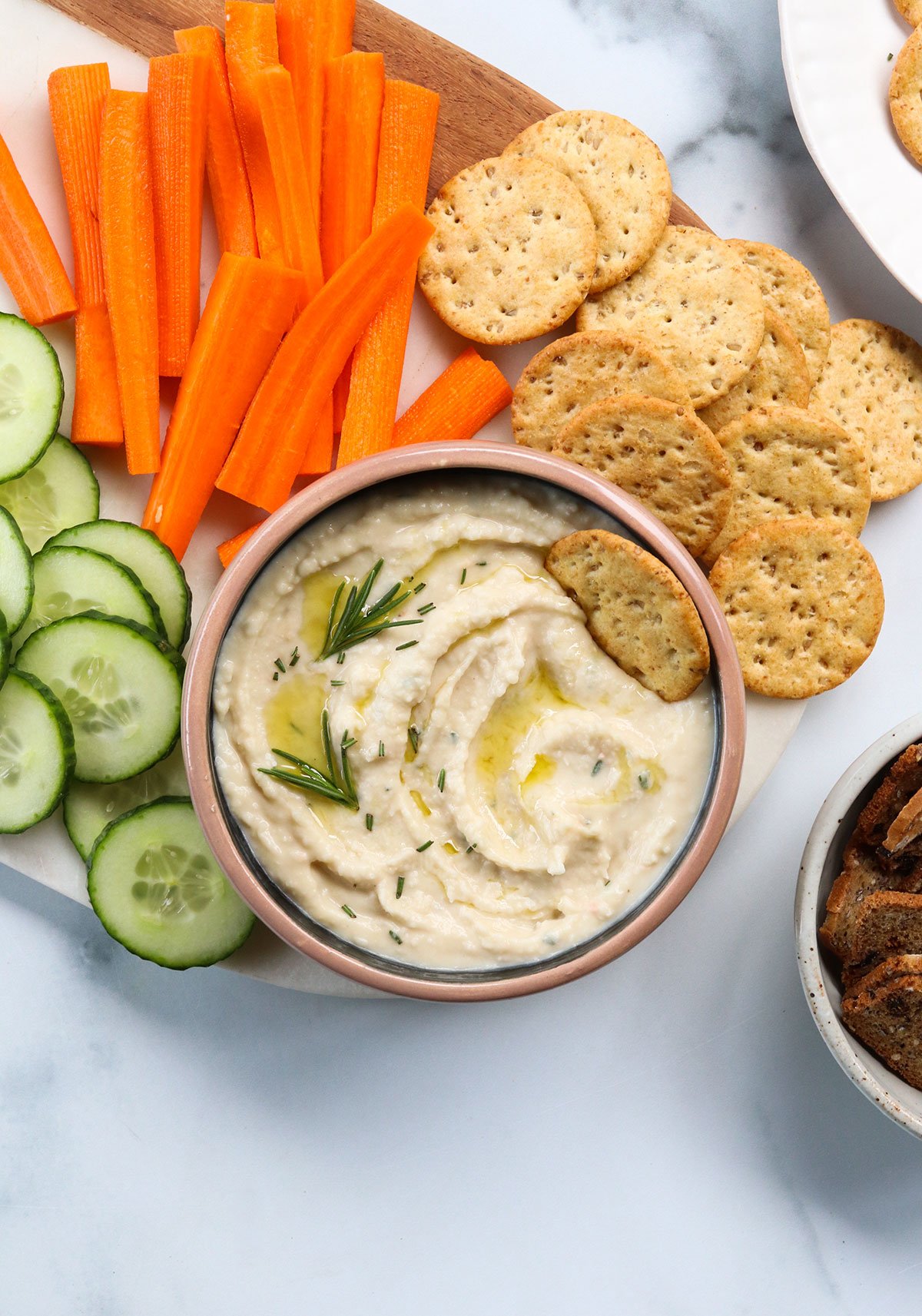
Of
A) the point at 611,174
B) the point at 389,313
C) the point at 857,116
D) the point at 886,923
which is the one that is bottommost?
the point at 886,923

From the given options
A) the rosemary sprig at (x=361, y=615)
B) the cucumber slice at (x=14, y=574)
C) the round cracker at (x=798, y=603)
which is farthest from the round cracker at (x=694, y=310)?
the cucumber slice at (x=14, y=574)

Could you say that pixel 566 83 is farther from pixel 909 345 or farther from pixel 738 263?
pixel 909 345

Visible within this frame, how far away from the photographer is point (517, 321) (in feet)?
7.16

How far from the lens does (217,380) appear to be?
2.13m

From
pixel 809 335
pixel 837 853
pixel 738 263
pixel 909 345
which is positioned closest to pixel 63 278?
pixel 738 263

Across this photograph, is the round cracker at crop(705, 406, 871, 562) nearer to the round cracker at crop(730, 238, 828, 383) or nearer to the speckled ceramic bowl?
the round cracker at crop(730, 238, 828, 383)

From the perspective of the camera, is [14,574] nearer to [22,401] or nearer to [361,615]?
[22,401]

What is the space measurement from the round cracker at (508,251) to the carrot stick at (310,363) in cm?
8

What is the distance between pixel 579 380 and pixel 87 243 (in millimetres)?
1063

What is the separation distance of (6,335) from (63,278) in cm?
18

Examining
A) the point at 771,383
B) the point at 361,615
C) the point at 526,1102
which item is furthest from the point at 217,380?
the point at 526,1102

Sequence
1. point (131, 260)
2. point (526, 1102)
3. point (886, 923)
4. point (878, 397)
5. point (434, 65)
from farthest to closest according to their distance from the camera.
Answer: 1. point (526, 1102)
2. point (878, 397)
3. point (434, 65)
4. point (131, 260)
5. point (886, 923)

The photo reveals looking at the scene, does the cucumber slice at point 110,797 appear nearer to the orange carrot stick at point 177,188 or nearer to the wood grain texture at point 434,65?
the orange carrot stick at point 177,188

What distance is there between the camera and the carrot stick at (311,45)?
2129 millimetres
